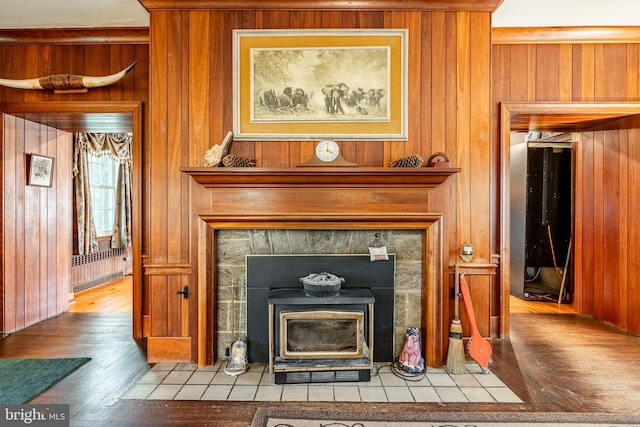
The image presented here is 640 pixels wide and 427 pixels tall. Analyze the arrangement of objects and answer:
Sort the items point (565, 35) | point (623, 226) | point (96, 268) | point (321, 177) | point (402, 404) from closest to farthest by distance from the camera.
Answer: point (402, 404) < point (321, 177) < point (565, 35) < point (623, 226) < point (96, 268)

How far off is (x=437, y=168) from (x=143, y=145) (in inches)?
101

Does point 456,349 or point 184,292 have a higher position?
point 184,292

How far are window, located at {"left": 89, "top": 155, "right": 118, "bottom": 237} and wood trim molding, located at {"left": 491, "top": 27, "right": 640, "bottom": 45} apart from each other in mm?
5426

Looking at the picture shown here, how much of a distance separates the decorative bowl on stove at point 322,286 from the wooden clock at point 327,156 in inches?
31.0

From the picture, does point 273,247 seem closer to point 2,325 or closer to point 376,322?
point 376,322

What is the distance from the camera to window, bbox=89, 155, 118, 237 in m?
5.33

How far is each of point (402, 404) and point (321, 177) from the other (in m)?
1.47

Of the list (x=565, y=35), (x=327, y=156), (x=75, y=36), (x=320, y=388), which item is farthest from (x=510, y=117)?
(x=75, y=36)

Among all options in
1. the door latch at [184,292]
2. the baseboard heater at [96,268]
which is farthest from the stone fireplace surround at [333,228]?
the baseboard heater at [96,268]

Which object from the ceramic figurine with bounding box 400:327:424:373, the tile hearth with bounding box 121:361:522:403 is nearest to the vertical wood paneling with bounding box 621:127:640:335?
the tile hearth with bounding box 121:361:522:403

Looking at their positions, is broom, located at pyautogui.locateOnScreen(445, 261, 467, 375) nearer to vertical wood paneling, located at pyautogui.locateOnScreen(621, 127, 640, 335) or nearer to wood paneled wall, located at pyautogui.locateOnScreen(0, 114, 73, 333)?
vertical wood paneling, located at pyautogui.locateOnScreen(621, 127, 640, 335)

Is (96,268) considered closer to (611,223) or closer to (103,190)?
(103,190)

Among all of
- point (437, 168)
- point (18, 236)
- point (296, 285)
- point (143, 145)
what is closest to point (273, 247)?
point (296, 285)

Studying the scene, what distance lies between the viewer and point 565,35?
9.87 ft
